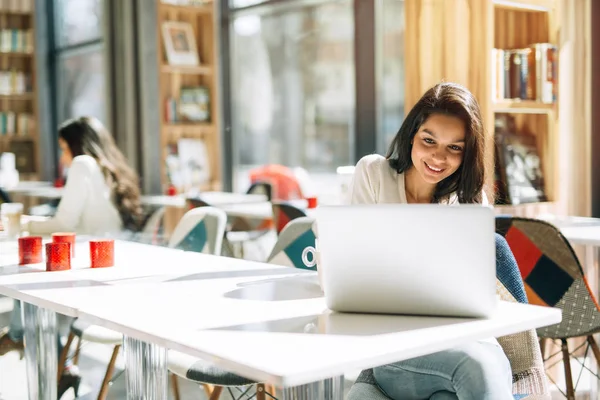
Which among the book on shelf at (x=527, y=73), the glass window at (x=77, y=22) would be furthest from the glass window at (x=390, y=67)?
the glass window at (x=77, y=22)

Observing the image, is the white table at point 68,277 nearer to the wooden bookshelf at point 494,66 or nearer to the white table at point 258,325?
the white table at point 258,325

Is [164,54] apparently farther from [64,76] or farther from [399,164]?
[399,164]

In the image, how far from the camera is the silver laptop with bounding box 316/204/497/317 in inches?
58.7

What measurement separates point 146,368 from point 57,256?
25.6 inches

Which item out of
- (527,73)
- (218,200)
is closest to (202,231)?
(527,73)

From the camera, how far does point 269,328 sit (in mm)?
1535

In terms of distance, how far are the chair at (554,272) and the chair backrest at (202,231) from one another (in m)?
1.02

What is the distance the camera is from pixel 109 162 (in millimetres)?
4277

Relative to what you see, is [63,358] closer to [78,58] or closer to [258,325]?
[258,325]

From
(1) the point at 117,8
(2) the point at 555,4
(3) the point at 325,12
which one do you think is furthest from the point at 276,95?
(2) the point at 555,4

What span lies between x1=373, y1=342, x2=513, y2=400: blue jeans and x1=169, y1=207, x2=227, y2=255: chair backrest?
Answer: 1319 millimetres

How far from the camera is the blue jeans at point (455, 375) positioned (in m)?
1.63

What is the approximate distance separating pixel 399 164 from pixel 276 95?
4.22 m

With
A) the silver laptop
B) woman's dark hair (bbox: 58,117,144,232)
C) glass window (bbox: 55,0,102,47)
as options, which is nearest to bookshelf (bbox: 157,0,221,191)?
Answer: glass window (bbox: 55,0,102,47)
